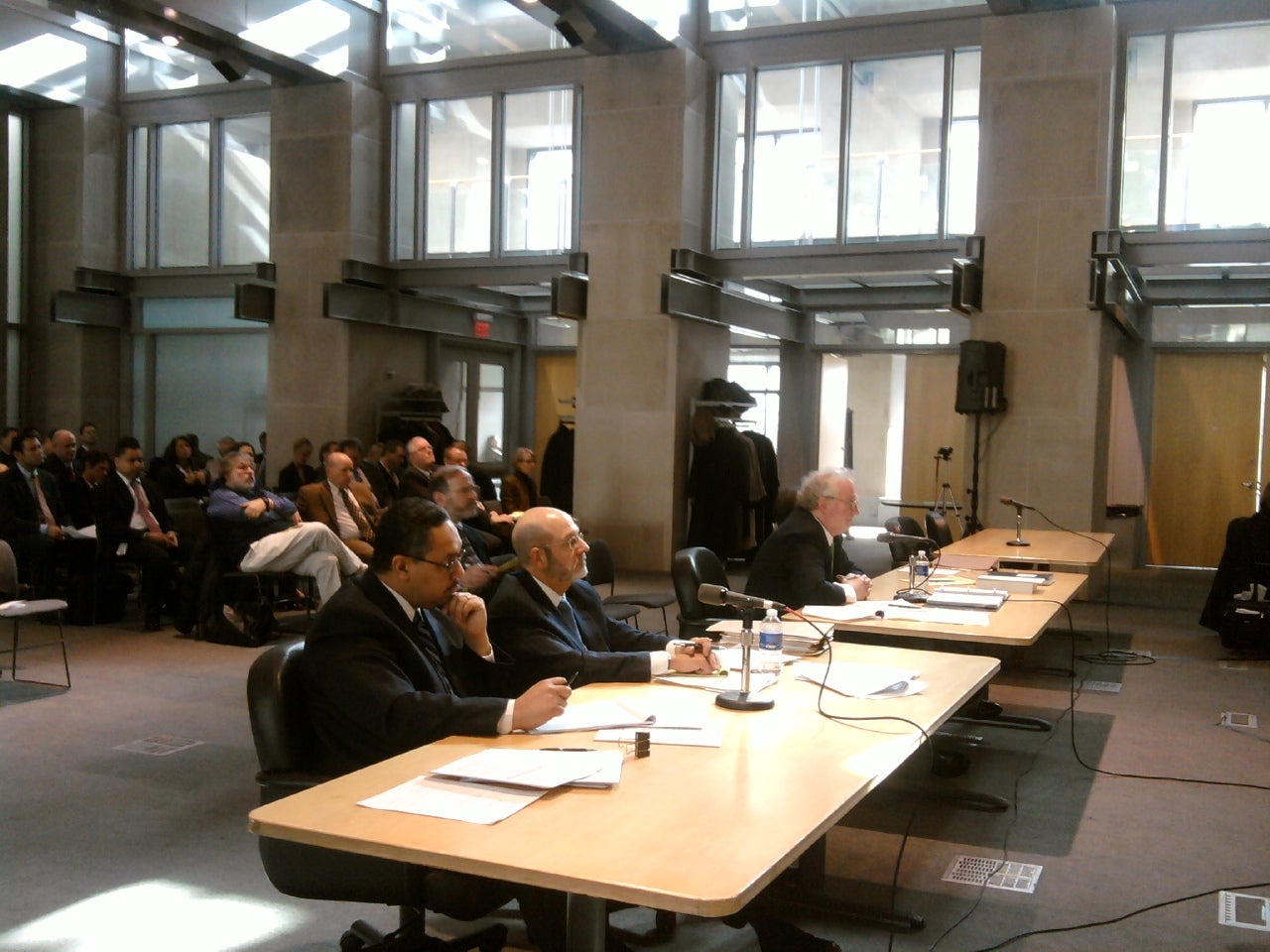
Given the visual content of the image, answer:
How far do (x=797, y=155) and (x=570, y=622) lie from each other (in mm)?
9239

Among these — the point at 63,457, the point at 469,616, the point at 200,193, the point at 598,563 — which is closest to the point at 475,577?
the point at 598,563

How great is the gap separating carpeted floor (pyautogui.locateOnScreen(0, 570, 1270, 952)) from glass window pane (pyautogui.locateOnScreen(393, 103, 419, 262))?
7246mm

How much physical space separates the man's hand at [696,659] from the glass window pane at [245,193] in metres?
12.1

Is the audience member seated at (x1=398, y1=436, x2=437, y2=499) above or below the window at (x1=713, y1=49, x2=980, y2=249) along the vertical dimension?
below

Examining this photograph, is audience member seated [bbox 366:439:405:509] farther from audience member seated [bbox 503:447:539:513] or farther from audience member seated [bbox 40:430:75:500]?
audience member seated [bbox 40:430:75:500]

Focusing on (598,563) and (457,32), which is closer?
(598,563)

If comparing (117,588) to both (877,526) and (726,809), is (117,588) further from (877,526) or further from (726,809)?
(877,526)

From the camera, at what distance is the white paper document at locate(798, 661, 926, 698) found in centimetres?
355

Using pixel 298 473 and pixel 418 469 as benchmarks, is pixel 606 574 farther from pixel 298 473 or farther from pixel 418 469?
pixel 298 473

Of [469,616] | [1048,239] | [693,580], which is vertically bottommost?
[693,580]

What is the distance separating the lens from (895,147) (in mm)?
11875

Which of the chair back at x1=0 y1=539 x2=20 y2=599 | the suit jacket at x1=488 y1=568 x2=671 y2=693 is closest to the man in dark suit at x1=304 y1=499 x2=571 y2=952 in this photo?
the suit jacket at x1=488 y1=568 x2=671 y2=693

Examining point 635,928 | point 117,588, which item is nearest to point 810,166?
point 117,588

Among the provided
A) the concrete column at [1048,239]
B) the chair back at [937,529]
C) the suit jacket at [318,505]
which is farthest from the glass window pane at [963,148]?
the suit jacket at [318,505]
